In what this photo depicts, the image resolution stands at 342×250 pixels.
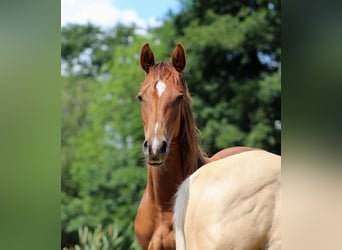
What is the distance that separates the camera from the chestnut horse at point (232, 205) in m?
3.83

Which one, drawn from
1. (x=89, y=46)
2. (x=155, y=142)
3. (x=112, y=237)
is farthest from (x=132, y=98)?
(x=112, y=237)

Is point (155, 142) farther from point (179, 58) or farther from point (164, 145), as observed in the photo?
point (179, 58)

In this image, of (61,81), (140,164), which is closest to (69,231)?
(140,164)

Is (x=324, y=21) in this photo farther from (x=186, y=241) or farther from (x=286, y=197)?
(x=186, y=241)

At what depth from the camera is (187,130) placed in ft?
12.9

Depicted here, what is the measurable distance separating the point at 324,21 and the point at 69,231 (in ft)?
6.56

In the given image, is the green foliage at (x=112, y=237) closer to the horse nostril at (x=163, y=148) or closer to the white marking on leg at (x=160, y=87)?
the horse nostril at (x=163, y=148)

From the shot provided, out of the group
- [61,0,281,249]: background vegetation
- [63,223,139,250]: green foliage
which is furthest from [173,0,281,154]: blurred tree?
[63,223,139,250]: green foliage

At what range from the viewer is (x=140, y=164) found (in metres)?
3.97

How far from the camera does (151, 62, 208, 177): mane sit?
12.8 ft

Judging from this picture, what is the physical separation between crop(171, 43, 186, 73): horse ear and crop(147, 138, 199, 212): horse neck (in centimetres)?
45

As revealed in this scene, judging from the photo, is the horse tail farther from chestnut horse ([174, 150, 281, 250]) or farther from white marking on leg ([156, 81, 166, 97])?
white marking on leg ([156, 81, 166, 97])

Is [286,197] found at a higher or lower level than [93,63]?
lower

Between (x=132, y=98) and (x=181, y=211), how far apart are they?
0.76m
